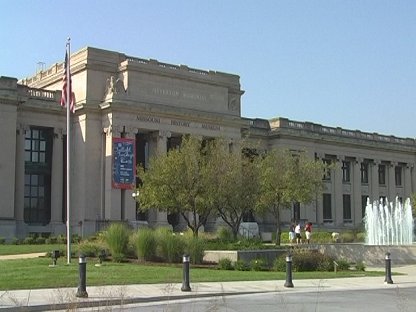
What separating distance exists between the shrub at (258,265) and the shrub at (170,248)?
357 centimetres

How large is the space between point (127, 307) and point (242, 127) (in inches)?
2226

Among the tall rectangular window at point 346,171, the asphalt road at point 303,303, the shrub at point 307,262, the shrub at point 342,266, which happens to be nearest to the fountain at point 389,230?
the shrub at point 342,266

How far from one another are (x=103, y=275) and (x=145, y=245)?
329 inches

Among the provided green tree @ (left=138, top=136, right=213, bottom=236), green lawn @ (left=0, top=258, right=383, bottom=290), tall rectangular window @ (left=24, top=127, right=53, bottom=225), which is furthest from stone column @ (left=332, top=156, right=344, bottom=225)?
green lawn @ (left=0, top=258, right=383, bottom=290)

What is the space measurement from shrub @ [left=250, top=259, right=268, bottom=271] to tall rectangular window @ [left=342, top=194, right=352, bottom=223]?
196 ft

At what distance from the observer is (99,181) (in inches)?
2511

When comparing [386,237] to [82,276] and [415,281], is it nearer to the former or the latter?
[415,281]

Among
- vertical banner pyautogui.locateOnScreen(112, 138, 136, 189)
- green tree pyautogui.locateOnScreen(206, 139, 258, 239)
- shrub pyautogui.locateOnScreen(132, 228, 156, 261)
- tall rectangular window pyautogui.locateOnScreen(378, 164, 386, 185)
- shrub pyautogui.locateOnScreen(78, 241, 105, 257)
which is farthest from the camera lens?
tall rectangular window pyautogui.locateOnScreen(378, 164, 386, 185)

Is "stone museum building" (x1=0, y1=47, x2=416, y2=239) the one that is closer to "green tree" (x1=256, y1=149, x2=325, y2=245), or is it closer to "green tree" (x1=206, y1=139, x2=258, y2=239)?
"green tree" (x1=256, y1=149, x2=325, y2=245)

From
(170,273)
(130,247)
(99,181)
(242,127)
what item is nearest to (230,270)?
(170,273)

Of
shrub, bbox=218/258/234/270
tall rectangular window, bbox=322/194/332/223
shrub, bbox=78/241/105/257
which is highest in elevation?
tall rectangular window, bbox=322/194/332/223

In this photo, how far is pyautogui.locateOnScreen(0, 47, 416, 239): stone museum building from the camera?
61.1 metres

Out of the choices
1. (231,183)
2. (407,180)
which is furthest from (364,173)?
(231,183)

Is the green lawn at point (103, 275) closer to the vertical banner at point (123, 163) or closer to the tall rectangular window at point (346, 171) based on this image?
the vertical banner at point (123, 163)
